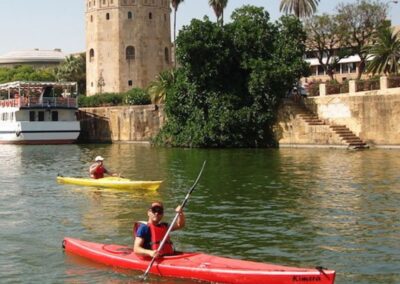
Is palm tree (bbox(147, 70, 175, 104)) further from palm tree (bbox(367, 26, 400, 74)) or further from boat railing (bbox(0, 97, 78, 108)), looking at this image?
palm tree (bbox(367, 26, 400, 74))

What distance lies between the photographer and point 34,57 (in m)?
119

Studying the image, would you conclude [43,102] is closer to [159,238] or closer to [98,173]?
[98,173]

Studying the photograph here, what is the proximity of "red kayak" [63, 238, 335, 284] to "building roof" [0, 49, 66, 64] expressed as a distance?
108081 mm

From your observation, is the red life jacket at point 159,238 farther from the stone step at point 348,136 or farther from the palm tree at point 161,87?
the palm tree at point 161,87

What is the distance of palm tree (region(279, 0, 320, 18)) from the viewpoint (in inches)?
2090

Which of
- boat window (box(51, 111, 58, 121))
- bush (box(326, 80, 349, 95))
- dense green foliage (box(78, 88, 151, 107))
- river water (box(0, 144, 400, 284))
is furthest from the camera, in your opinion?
dense green foliage (box(78, 88, 151, 107))

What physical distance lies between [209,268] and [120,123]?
42076 millimetres

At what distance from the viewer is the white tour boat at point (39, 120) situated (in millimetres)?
49594

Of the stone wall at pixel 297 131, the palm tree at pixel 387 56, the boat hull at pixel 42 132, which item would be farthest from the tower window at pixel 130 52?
the palm tree at pixel 387 56

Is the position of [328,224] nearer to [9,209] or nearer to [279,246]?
[279,246]

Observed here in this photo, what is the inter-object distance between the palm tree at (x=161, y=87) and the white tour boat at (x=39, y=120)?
20.7ft

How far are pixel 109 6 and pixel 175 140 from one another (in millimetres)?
26514

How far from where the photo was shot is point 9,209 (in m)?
17.5

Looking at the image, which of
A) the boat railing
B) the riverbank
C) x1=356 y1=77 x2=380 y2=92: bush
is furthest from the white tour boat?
x1=356 y1=77 x2=380 y2=92: bush
